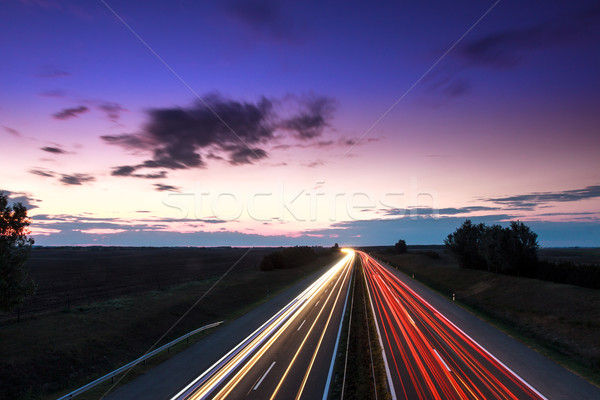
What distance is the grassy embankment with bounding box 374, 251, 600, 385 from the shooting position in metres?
21.4

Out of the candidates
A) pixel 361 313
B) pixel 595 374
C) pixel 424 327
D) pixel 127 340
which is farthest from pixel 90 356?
pixel 595 374

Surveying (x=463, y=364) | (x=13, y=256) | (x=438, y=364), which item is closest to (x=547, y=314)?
(x=463, y=364)

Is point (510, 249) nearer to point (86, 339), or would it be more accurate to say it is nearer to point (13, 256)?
point (86, 339)

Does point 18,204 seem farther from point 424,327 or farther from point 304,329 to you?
point 424,327

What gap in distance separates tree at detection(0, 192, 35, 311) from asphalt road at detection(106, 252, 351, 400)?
421 inches

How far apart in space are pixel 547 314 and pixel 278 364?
28.0m

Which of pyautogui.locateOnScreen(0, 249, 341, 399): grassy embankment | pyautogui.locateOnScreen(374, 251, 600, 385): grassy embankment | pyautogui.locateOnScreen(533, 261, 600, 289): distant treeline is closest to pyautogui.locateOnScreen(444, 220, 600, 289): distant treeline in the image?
pyautogui.locateOnScreen(533, 261, 600, 289): distant treeline

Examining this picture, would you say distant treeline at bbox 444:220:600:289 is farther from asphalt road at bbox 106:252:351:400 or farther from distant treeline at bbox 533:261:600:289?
asphalt road at bbox 106:252:351:400

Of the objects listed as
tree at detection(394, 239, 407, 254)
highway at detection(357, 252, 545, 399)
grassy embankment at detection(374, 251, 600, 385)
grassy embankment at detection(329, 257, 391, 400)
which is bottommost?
grassy embankment at detection(329, 257, 391, 400)

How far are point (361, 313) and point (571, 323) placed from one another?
18146 millimetres

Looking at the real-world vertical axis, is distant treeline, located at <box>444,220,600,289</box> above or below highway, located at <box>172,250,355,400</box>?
above

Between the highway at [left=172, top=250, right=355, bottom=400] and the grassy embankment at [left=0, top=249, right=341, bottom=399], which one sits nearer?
the highway at [left=172, top=250, right=355, bottom=400]

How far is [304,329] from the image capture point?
27406 mm

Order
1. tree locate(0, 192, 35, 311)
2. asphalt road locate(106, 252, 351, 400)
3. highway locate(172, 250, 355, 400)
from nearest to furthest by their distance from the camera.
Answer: highway locate(172, 250, 355, 400), asphalt road locate(106, 252, 351, 400), tree locate(0, 192, 35, 311)
